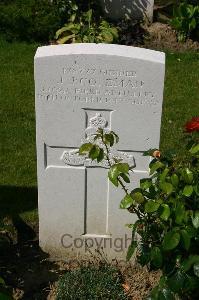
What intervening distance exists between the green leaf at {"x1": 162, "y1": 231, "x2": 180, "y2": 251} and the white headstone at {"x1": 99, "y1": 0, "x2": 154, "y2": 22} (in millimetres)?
6237

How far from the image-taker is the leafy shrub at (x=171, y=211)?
3.38m

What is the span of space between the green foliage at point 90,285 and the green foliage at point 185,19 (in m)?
5.02

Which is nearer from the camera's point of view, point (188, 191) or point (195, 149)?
point (188, 191)

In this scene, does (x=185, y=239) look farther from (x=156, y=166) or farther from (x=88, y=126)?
(x=88, y=126)

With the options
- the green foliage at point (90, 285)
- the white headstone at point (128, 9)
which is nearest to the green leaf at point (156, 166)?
the green foliage at point (90, 285)

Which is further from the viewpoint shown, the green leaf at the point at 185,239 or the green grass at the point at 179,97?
the green grass at the point at 179,97

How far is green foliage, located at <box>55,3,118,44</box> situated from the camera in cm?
809

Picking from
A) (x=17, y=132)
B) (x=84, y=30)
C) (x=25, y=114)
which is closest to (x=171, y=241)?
(x=17, y=132)

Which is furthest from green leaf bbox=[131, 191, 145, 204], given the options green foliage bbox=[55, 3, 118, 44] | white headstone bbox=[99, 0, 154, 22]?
white headstone bbox=[99, 0, 154, 22]

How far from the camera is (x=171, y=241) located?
332 cm

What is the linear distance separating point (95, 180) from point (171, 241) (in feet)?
3.69

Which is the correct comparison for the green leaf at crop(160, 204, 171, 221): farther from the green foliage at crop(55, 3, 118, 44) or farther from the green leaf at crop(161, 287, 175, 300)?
the green foliage at crop(55, 3, 118, 44)

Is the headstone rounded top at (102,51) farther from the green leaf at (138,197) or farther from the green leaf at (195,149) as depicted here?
the green leaf at (138,197)

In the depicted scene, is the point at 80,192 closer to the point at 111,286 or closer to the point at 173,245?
the point at 111,286
